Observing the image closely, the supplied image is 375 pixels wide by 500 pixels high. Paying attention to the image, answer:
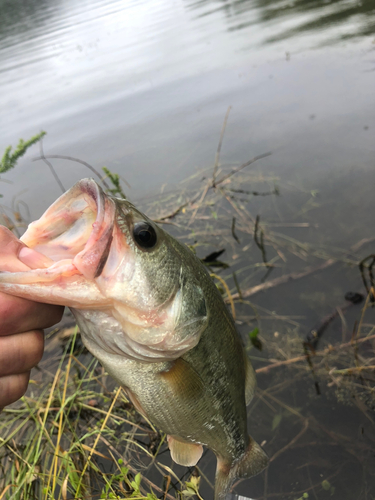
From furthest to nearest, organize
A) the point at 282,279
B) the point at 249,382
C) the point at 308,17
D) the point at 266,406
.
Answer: the point at 308,17
the point at 282,279
the point at 266,406
the point at 249,382

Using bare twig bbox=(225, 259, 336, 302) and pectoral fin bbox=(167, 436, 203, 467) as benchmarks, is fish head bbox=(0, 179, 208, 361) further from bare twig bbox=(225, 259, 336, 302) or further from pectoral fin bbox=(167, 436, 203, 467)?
bare twig bbox=(225, 259, 336, 302)

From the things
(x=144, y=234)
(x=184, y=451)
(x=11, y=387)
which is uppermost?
(x=144, y=234)

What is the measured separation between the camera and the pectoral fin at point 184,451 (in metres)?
1.97

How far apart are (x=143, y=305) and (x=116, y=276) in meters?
0.17

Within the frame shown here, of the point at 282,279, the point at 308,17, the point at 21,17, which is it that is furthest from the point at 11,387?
the point at 21,17

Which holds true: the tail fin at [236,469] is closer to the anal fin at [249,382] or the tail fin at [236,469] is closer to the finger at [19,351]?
the anal fin at [249,382]

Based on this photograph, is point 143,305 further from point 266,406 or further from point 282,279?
point 282,279

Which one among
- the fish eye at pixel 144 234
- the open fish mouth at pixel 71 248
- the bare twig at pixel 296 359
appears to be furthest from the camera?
the bare twig at pixel 296 359

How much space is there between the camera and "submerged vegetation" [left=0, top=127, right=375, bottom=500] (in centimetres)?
235

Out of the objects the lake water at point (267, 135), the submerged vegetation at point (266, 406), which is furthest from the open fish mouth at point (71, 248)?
the lake water at point (267, 135)

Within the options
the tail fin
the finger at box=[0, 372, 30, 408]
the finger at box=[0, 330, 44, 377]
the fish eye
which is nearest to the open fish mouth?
the fish eye

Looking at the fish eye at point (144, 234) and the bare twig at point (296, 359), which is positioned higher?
the fish eye at point (144, 234)

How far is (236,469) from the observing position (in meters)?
2.02

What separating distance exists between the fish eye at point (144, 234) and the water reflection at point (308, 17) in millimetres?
11297
